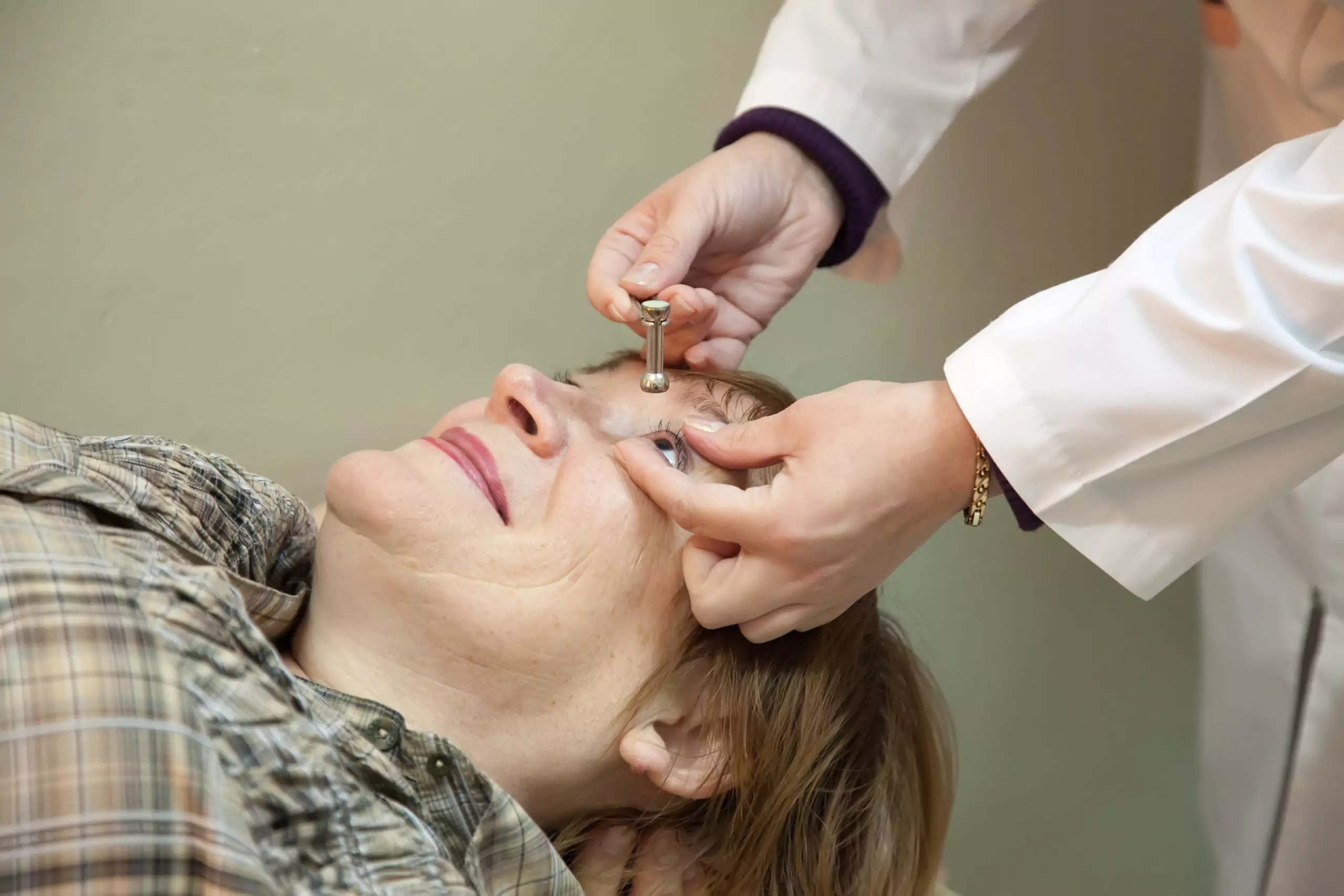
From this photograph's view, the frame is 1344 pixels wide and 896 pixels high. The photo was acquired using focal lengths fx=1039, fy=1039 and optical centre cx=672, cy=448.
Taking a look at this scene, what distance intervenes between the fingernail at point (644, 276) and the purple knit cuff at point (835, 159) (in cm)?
28

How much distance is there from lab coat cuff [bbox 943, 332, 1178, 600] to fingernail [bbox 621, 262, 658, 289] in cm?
26

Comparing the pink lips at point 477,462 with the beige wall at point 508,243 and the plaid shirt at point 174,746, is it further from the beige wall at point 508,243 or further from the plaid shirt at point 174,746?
the beige wall at point 508,243

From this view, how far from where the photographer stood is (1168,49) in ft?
4.71

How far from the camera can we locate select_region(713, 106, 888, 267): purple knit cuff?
106cm

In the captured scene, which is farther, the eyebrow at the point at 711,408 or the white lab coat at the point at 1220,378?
the eyebrow at the point at 711,408

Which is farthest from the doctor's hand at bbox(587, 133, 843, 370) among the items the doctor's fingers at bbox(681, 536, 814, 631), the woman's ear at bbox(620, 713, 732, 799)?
the woman's ear at bbox(620, 713, 732, 799)

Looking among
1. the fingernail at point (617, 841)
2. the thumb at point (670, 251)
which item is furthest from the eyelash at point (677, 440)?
the fingernail at point (617, 841)

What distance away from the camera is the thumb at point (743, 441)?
779 millimetres

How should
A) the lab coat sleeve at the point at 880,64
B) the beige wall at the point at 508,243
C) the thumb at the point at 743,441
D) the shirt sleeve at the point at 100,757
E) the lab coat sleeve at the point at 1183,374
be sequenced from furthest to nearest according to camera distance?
the beige wall at the point at 508,243, the lab coat sleeve at the point at 880,64, the thumb at the point at 743,441, the lab coat sleeve at the point at 1183,374, the shirt sleeve at the point at 100,757

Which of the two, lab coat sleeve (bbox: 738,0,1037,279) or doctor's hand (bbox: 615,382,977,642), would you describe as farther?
lab coat sleeve (bbox: 738,0,1037,279)

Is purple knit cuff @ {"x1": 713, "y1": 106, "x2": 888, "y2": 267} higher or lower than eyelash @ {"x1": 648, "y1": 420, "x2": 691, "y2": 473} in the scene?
higher

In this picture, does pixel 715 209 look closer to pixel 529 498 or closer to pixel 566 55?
pixel 529 498

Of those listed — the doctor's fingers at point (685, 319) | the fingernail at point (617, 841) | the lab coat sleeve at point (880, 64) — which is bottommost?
the fingernail at point (617, 841)

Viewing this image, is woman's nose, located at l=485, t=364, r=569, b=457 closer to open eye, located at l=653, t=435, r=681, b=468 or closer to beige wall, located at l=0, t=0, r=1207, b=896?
open eye, located at l=653, t=435, r=681, b=468
